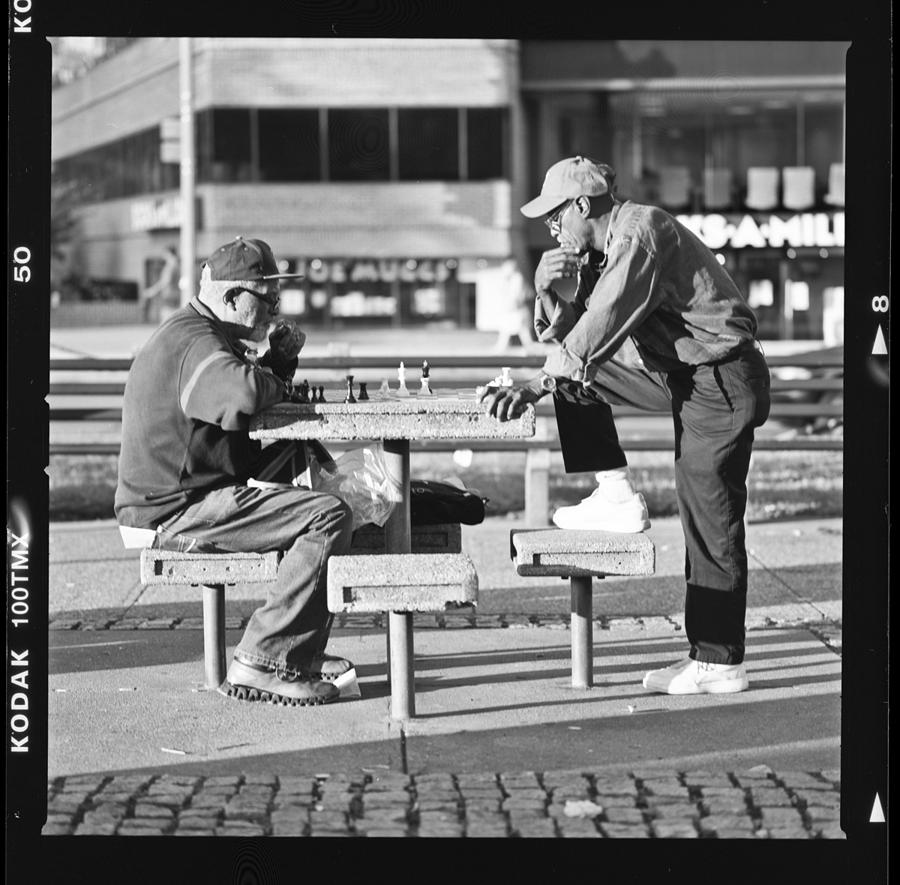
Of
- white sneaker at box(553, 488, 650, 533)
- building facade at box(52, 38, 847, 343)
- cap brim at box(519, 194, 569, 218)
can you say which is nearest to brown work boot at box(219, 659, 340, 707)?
white sneaker at box(553, 488, 650, 533)

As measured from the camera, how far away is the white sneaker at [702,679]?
6.01 m

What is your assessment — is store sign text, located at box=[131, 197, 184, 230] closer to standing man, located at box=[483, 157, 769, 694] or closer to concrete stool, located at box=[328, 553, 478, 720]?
standing man, located at box=[483, 157, 769, 694]

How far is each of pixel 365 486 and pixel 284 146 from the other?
103 feet

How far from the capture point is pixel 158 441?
5.77 meters

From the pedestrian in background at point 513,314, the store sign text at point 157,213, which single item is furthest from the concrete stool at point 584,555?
the store sign text at point 157,213

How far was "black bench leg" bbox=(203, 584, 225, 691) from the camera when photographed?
20.0ft

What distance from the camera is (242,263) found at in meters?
5.71

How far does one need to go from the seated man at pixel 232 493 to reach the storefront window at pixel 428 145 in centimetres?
3070

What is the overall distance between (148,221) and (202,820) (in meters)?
38.5

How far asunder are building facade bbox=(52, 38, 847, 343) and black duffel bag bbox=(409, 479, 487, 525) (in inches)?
1151

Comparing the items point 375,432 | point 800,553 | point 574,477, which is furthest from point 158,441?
point 574,477

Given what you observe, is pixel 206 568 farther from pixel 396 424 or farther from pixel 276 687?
pixel 396 424

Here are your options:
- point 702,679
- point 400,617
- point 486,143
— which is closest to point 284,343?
point 400,617

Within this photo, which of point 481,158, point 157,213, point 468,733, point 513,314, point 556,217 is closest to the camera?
point 468,733
